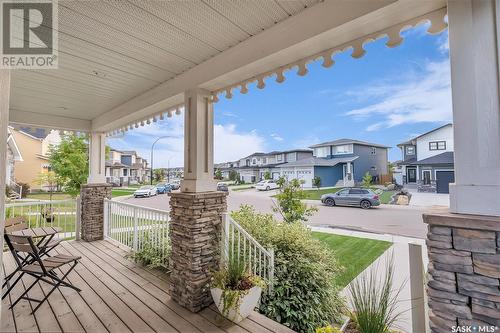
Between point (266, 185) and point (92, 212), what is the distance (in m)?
3.96

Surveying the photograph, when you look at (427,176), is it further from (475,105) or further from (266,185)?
(266,185)

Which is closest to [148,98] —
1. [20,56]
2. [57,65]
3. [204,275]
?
[57,65]

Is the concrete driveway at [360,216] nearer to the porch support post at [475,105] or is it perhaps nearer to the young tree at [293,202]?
the young tree at [293,202]

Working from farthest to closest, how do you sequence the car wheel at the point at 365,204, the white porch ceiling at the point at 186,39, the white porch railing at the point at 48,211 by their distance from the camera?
the car wheel at the point at 365,204, the white porch railing at the point at 48,211, the white porch ceiling at the point at 186,39

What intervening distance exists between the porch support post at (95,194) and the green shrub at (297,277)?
3337 millimetres

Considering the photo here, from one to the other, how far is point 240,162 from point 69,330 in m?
5.12

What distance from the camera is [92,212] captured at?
17.3ft

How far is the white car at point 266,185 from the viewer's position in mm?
5714

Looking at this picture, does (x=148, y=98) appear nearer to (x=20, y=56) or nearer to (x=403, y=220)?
(x=20, y=56)

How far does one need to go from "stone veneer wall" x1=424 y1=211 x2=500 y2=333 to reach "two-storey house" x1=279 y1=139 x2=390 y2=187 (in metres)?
2.58

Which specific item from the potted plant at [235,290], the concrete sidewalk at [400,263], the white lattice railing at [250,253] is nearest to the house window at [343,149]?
the concrete sidewalk at [400,263]

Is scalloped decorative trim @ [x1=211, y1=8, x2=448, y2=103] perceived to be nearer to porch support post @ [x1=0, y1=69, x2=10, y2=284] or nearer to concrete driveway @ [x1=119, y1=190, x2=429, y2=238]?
porch support post @ [x1=0, y1=69, x2=10, y2=284]

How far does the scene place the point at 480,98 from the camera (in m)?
1.38

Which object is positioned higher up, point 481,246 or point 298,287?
point 481,246
